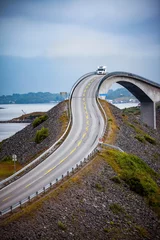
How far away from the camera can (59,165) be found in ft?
126

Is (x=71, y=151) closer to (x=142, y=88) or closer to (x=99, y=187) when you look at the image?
(x=99, y=187)

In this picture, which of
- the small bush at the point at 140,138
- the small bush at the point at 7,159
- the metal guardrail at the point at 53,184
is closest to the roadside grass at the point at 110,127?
the small bush at the point at 140,138

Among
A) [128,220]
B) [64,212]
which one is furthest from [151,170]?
[64,212]

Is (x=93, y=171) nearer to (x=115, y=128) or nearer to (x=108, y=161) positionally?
(x=108, y=161)

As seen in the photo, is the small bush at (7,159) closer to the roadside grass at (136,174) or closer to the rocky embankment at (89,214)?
the roadside grass at (136,174)

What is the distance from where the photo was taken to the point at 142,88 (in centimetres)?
8844

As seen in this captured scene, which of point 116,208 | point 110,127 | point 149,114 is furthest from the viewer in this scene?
point 149,114

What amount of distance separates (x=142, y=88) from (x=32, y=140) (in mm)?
37519

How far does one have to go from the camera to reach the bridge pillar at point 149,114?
302ft

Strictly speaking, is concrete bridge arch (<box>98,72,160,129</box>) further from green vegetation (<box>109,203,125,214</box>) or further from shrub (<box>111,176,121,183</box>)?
green vegetation (<box>109,203,125,214</box>)

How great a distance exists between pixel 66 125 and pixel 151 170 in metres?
15.0

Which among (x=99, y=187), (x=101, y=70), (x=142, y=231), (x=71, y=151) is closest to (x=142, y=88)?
(x=101, y=70)

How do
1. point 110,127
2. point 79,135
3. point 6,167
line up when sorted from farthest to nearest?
point 110,127 < point 79,135 < point 6,167

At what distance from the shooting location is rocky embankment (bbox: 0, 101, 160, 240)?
83.1 feet
